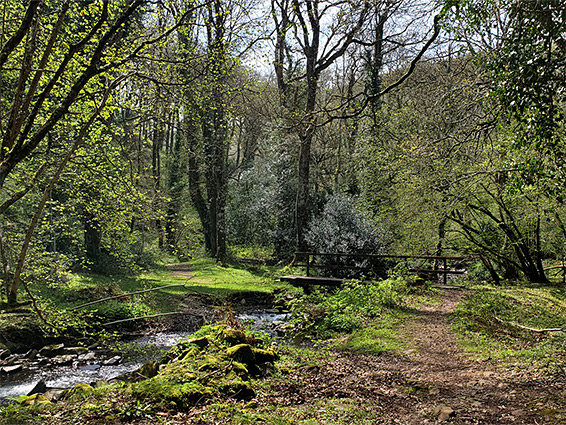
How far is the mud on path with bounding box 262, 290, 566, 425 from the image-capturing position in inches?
166

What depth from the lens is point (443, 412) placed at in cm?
433

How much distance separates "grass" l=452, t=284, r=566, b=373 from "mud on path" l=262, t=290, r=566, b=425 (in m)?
0.33

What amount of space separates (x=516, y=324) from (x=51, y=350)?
344 inches

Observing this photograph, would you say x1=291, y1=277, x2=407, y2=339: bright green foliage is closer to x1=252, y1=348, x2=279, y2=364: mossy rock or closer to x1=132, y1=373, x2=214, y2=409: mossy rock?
x1=252, y1=348, x2=279, y2=364: mossy rock

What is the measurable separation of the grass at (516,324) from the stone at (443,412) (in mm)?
1562

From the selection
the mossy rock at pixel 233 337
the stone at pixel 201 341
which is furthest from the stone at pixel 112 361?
the mossy rock at pixel 233 337

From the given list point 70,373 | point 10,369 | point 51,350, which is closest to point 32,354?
point 51,350

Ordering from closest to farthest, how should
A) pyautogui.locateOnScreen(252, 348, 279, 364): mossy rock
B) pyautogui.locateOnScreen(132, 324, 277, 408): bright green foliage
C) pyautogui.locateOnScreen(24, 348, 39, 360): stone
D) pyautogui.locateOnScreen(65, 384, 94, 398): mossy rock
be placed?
pyautogui.locateOnScreen(132, 324, 277, 408): bright green foliage < pyautogui.locateOnScreen(65, 384, 94, 398): mossy rock < pyautogui.locateOnScreen(252, 348, 279, 364): mossy rock < pyautogui.locateOnScreen(24, 348, 39, 360): stone

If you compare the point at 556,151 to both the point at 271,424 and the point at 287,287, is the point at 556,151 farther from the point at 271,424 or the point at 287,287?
the point at 287,287

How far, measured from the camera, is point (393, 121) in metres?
18.9

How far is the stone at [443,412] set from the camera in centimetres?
423

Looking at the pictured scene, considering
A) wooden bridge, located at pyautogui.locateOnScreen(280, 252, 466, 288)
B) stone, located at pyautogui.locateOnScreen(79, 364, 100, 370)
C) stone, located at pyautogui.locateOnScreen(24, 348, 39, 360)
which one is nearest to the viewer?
stone, located at pyautogui.locateOnScreen(79, 364, 100, 370)

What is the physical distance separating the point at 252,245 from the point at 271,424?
19.7 m

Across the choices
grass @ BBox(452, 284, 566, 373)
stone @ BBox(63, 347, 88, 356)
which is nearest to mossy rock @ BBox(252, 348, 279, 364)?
grass @ BBox(452, 284, 566, 373)
